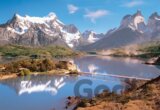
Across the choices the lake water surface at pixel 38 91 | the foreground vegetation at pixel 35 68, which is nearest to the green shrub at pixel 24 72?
the foreground vegetation at pixel 35 68

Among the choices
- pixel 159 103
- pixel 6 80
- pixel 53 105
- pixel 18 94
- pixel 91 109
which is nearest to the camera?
pixel 159 103

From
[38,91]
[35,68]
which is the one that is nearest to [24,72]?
[35,68]

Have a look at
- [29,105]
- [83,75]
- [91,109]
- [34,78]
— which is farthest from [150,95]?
[83,75]

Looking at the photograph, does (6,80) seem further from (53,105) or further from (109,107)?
(109,107)

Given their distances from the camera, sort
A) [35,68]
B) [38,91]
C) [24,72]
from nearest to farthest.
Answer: [38,91] → [24,72] → [35,68]

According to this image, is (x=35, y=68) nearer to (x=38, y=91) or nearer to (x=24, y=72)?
(x=24, y=72)

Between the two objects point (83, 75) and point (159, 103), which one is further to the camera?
point (83, 75)

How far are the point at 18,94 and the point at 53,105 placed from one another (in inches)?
943

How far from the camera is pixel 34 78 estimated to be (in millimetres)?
137875

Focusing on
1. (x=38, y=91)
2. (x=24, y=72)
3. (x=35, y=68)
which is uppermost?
(x=35, y=68)

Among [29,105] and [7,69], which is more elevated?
[7,69]

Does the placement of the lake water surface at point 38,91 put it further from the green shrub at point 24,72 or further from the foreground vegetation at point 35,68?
the foreground vegetation at point 35,68

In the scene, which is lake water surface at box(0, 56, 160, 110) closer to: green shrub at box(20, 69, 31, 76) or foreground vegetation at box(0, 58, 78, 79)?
green shrub at box(20, 69, 31, 76)

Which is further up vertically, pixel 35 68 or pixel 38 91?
pixel 35 68
